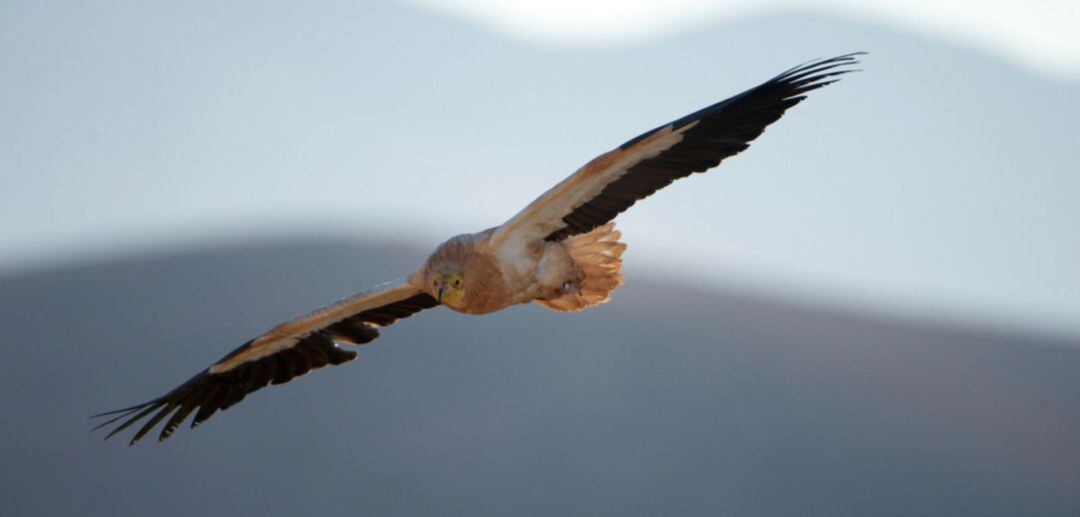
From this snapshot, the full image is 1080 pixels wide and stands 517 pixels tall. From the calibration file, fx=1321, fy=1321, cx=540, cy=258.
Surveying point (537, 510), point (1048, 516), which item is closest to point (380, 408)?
point (537, 510)

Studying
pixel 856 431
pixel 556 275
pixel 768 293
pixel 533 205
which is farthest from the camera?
pixel 768 293

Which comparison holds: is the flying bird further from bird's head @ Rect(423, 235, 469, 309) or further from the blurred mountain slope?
the blurred mountain slope

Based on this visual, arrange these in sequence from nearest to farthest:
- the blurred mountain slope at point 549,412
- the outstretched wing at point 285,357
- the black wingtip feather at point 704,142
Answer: the black wingtip feather at point 704,142 < the outstretched wing at point 285,357 < the blurred mountain slope at point 549,412

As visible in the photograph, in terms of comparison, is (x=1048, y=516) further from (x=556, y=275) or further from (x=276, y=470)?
(x=556, y=275)

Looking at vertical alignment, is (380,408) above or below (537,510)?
above

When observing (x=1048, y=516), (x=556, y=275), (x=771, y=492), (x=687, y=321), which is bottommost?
(x=1048, y=516)

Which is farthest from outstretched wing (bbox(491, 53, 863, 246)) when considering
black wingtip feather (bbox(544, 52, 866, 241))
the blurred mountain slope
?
the blurred mountain slope

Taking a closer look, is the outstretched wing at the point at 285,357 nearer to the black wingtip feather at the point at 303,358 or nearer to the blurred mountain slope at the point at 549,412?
the black wingtip feather at the point at 303,358

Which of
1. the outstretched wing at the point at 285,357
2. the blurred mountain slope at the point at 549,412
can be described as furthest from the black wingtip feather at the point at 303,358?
the blurred mountain slope at the point at 549,412
